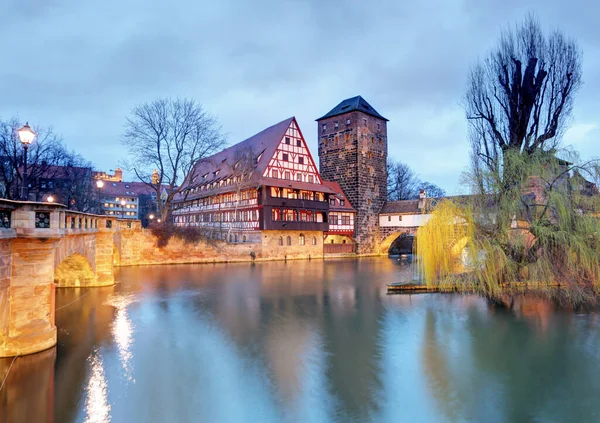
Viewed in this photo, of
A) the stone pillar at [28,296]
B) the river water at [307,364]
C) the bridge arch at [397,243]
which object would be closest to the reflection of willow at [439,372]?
the river water at [307,364]

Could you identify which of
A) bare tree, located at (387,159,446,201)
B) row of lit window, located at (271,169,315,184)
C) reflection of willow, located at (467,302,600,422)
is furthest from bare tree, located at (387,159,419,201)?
reflection of willow, located at (467,302,600,422)

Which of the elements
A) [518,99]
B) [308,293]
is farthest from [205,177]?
[518,99]

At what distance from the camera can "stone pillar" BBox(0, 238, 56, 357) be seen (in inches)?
264

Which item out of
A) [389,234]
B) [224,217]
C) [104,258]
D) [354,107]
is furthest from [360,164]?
[104,258]

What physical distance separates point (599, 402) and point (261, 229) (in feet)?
81.3

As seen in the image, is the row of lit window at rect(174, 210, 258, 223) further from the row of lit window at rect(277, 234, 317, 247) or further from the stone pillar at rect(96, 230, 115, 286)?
the stone pillar at rect(96, 230, 115, 286)

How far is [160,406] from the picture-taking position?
19.2ft

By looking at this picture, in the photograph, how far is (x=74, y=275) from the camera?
50.5 feet

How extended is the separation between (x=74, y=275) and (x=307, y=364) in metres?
12.0

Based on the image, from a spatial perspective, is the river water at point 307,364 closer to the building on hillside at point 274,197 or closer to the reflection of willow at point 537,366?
the reflection of willow at point 537,366

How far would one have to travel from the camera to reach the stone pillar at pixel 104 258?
51.3 feet

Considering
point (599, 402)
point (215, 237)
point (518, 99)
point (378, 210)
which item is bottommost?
point (599, 402)

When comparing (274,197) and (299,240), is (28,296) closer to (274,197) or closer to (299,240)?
(274,197)

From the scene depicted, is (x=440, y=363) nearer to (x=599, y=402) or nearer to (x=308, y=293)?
(x=599, y=402)
